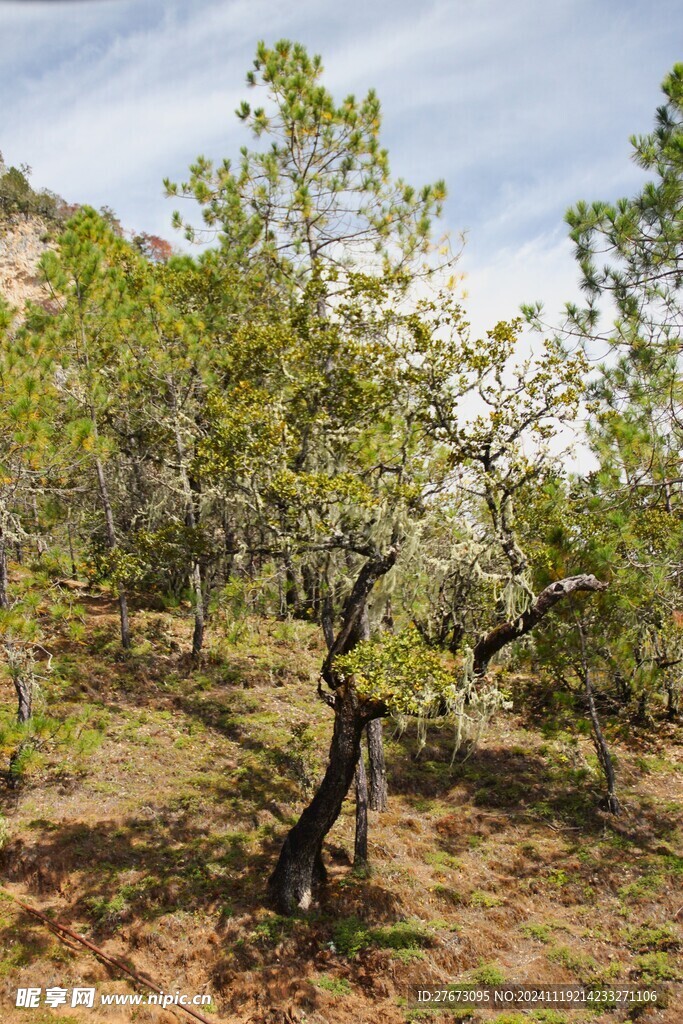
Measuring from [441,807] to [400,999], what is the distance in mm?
5449

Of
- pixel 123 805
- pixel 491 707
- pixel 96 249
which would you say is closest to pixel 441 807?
pixel 491 707

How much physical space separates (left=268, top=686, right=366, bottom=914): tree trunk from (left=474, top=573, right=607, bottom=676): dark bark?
190 cm

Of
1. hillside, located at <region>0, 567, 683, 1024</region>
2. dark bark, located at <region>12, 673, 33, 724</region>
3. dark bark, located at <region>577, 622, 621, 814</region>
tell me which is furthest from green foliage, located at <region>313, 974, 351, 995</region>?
dark bark, located at <region>577, 622, 621, 814</region>

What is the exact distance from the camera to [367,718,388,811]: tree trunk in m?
12.3

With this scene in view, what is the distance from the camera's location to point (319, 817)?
9.48m

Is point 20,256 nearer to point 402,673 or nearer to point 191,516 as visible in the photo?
point 191,516

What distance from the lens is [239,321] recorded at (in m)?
18.0

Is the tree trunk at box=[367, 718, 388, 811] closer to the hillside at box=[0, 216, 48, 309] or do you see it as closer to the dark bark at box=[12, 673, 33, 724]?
the dark bark at box=[12, 673, 33, 724]

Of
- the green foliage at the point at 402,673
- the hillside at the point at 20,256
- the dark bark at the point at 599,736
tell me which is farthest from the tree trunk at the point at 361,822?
the hillside at the point at 20,256

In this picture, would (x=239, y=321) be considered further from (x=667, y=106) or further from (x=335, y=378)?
(x=667, y=106)

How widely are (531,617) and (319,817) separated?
442cm

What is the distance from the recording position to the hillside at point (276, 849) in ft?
26.9

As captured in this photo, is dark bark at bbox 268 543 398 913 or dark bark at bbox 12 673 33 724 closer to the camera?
dark bark at bbox 268 543 398 913

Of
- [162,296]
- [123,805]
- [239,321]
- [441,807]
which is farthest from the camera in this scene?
[239,321]
